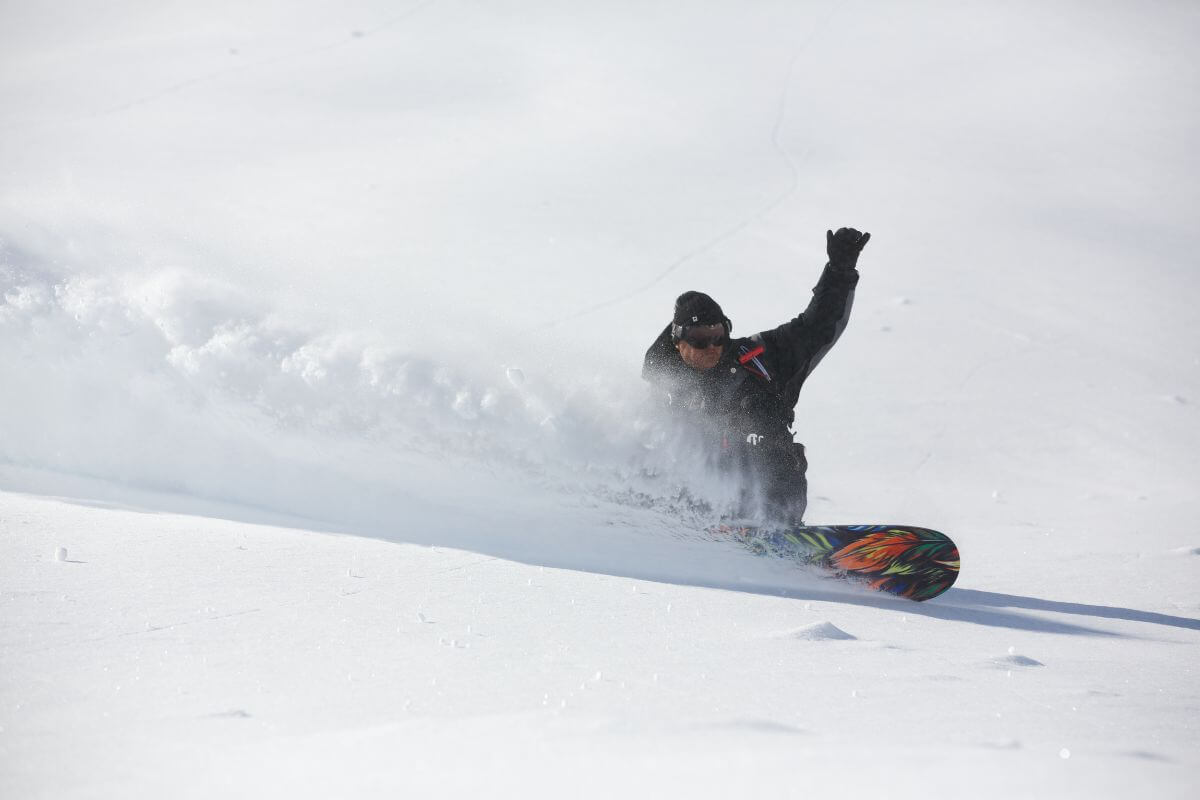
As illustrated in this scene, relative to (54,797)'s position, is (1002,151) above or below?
above

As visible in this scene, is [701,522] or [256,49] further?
[256,49]

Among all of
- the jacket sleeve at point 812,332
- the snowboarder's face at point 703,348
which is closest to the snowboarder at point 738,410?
the snowboarder's face at point 703,348

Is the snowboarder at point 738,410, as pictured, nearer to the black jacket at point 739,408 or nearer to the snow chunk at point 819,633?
the black jacket at point 739,408

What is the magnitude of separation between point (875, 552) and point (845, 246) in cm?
137

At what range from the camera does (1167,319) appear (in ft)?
29.8

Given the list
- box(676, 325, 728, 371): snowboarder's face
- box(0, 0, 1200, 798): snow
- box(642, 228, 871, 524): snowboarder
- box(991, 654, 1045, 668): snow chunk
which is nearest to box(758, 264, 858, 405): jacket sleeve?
box(642, 228, 871, 524): snowboarder

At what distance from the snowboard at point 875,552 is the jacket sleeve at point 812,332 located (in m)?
0.72

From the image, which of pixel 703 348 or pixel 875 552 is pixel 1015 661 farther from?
pixel 703 348

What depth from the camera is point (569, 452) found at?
448 centimetres

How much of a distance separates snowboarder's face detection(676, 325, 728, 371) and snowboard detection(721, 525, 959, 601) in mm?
705

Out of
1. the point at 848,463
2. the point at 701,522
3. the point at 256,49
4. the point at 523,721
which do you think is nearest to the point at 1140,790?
the point at 523,721

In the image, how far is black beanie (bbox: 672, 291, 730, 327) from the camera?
169 inches

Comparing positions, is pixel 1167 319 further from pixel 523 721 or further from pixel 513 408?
pixel 523 721

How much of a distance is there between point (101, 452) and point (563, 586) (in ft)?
8.25
